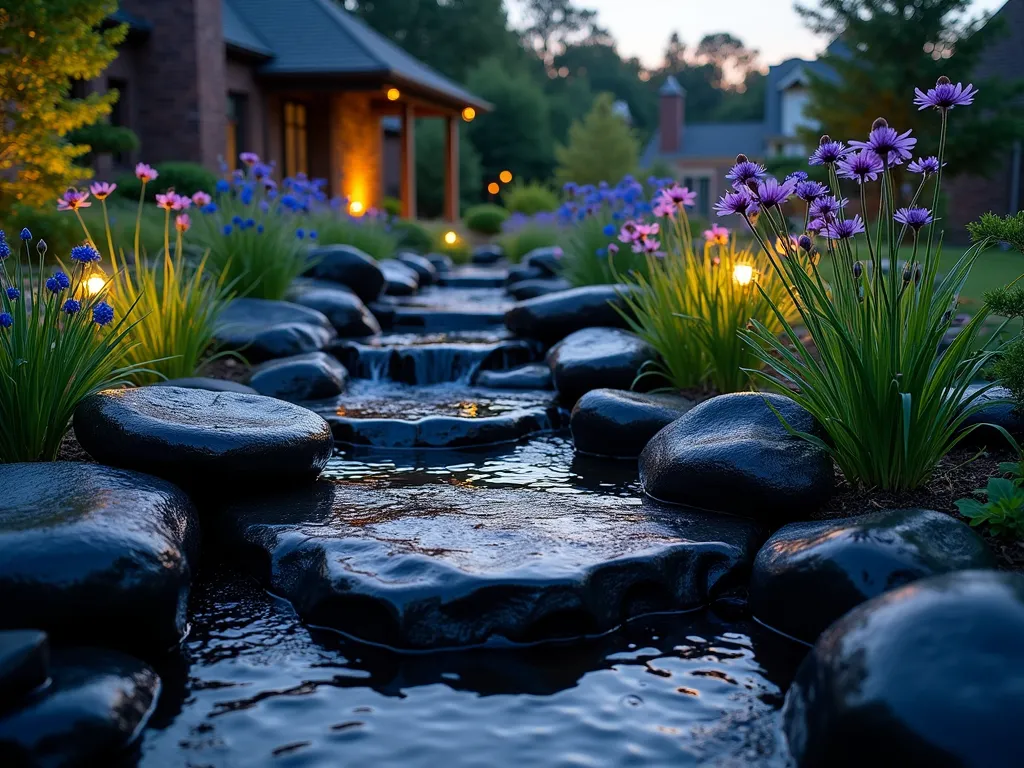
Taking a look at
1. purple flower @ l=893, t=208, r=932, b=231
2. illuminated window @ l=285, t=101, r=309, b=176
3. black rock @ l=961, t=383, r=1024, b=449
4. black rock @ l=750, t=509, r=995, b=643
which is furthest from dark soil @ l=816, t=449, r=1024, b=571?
illuminated window @ l=285, t=101, r=309, b=176

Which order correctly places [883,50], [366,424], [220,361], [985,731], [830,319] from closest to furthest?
[985,731]
[830,319]
[366,424]
[220,361]
[883,50]

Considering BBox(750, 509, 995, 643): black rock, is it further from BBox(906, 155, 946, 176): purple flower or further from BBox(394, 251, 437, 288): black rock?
BBox(394, 251, 437, 288): black rock

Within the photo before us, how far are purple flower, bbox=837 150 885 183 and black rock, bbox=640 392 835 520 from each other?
118 centimetres

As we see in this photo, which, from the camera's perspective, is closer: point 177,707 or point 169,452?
point 177,707

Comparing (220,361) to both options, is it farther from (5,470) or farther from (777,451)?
(777,451)

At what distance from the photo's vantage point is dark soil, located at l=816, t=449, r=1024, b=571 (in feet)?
11.9

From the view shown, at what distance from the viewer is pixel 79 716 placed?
262 centimetres

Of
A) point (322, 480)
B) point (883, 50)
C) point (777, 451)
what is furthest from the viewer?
point (883, 50)

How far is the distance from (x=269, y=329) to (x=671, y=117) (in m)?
40.7

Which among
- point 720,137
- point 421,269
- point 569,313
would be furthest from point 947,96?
point 720,137

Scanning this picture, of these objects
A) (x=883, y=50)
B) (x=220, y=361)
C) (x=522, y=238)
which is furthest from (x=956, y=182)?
(x=220, y=361)

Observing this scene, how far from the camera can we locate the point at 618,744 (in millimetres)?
2768

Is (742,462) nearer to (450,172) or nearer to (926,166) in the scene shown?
(926,166)

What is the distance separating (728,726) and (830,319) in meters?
1.56
